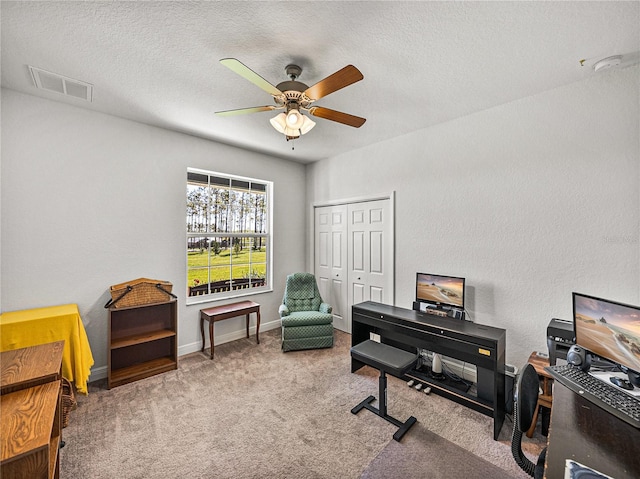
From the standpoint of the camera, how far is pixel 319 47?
187 cm

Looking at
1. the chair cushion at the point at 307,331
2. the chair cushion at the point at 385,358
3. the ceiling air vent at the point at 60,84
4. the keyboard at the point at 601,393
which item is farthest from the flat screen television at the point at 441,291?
the ceiling air vent at the point at 60,84

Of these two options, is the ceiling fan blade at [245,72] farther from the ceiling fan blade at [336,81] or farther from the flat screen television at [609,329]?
the flat screen television at [609,329]

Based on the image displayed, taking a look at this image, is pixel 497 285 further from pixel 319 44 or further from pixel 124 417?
pixel 124 417

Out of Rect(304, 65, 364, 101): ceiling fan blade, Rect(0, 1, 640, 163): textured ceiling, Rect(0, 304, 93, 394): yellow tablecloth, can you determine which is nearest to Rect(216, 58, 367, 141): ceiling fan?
Rect(304, 65, 364, 101): ceiling fan blade

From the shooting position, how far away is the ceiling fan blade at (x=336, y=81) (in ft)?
5.24

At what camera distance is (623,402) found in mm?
1194

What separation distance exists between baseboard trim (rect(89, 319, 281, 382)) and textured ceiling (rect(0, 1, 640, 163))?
109 inches

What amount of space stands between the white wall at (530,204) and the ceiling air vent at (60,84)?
3.32 meters

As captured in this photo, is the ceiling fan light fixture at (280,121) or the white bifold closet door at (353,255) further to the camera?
the white bifold closet door at (353,255)

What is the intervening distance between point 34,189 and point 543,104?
4.76 m

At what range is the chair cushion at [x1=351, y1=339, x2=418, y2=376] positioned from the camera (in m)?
2.10

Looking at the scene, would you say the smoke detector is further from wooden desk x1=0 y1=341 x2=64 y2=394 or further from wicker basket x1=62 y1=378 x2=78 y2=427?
wicker basket x1=62 y1=378 x2=78 y2=427

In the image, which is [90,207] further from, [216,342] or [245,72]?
[245,72]

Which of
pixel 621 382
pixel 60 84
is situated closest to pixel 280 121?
pixel 60 84
